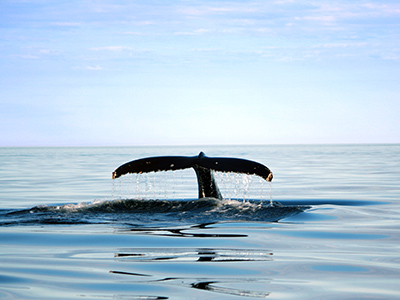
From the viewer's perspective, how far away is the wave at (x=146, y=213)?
9523mm

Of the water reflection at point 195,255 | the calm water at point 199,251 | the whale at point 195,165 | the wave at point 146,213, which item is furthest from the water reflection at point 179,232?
the whale at point 195,165

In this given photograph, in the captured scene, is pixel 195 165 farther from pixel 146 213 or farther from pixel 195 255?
pixel 195 255

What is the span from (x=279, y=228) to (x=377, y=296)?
437 cm

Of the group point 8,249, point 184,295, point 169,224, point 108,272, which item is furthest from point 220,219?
point 184,295

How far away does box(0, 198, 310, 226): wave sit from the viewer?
31.2ft

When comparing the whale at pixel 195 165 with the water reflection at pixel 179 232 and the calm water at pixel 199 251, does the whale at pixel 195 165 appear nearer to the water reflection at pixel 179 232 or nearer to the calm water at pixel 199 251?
the calm water at pixel 199 251

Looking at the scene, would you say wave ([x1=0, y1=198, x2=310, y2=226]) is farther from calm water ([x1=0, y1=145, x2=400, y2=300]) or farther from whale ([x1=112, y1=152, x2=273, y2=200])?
whale ([x1=112, y1=152, x2=273, y2=200])

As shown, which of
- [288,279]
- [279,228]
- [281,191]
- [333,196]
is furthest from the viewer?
[281,191]

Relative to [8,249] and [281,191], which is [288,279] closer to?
[8,249]

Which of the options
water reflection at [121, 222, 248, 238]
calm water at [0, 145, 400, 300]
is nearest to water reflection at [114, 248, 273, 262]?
calm water at [0, 145, 400, 300]

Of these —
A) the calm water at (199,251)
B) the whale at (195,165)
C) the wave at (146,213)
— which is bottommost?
the calm water at (199,251)

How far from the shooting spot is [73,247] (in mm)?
6977

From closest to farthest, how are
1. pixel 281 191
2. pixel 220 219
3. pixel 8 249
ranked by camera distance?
pixel 8 249, pixel 220 219, pixel 281 191

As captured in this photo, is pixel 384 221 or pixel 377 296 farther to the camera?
→ pixel 384 221
